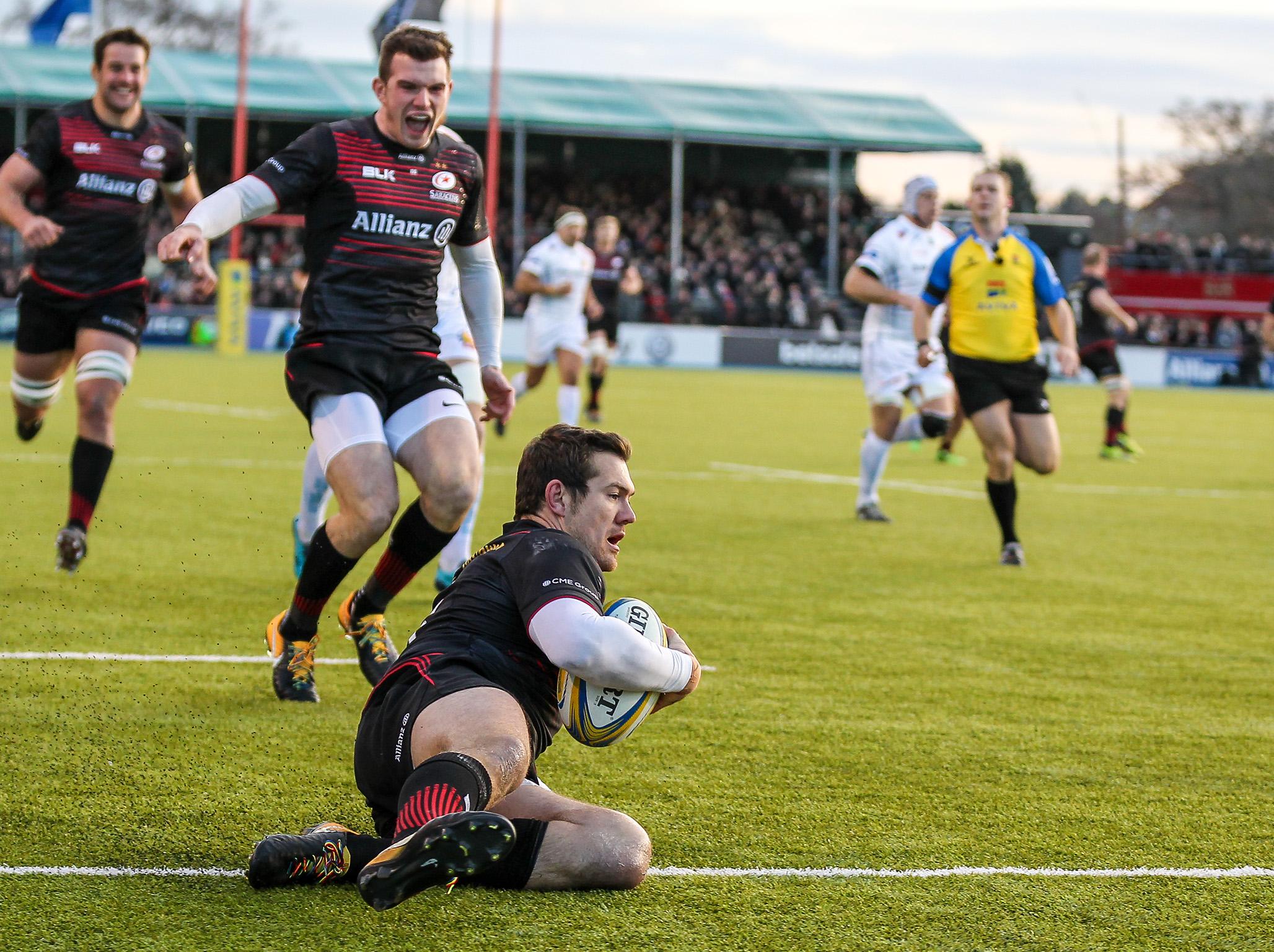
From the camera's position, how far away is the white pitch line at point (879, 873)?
362 cm

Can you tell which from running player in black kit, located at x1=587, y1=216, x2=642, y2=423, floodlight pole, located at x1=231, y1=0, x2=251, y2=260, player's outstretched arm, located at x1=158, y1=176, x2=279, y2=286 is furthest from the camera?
floodlight pole, located at x1=231, y1=0, x2=251, y2=260

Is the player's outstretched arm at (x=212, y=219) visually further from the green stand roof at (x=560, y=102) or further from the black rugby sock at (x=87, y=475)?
the green stand roof at (x=560, y=102)

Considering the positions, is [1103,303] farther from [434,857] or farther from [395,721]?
[434,857]

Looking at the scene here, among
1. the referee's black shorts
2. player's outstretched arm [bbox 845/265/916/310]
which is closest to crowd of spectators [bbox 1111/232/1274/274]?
player's outstretched arm [bbox 845/265/916/310]

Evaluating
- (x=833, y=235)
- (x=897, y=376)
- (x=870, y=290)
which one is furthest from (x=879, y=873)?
(x=833, y=235)

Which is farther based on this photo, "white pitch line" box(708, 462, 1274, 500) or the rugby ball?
"white pitch line" box(708, 462, 1274, 500)

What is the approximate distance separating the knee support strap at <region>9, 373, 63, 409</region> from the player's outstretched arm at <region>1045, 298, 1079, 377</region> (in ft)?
18.8

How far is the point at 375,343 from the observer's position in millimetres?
5543

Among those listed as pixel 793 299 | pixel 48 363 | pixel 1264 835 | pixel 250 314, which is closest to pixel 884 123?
pixel 793 299

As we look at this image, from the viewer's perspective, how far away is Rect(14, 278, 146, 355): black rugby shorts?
8.01 metres

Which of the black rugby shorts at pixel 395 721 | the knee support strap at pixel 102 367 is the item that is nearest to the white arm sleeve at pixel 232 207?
the black rugby shorts at pixel 395 721

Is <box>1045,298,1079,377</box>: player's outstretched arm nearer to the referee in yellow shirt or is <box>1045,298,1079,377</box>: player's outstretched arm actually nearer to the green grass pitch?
the referee in yellow shirt

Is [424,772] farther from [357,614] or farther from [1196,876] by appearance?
[357,614]

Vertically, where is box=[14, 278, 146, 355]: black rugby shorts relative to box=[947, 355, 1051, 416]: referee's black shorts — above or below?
above
